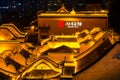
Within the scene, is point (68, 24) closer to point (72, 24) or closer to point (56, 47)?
point (72, 24)

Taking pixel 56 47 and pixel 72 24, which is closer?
pixel 56 47

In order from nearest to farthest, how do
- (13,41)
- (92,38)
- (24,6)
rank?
(92,38) → (13,41) → (24,6)

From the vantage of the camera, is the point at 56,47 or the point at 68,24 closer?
the point at 56,47

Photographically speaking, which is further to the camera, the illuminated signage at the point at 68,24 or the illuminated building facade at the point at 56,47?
the illuminated signage at the point at 68,24

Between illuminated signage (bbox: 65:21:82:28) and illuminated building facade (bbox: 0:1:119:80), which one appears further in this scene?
illuminated signage (bbox: 65:21:82:28)

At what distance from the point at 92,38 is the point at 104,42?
336cm

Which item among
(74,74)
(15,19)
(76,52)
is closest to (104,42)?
(76,52)

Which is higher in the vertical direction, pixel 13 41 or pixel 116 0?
pixel 116 0

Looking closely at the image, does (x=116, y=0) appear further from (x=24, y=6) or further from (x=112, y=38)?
(x=24, y=6)

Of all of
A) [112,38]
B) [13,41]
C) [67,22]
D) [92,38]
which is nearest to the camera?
[112,38]

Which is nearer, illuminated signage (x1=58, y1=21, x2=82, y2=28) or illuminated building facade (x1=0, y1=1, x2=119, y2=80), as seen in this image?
illuminated building facade (x1=0, y1=1, x2=119, y2=80)

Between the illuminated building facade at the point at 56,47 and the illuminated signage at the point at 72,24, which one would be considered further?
the illuminated signage at the point at 72,24

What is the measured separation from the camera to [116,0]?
2470 centimetres


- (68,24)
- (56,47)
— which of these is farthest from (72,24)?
(56,47)
